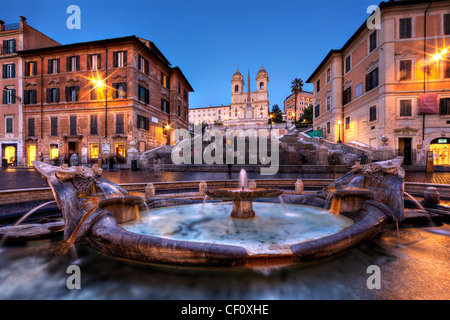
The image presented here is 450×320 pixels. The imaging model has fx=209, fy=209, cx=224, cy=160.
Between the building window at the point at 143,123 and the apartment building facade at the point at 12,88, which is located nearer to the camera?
the building window at the point at 143,123

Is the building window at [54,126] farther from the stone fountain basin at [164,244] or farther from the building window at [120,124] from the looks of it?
the stone fountain basin at [164,244]

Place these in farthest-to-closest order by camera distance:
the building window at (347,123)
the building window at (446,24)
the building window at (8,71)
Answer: the building window at (8,71) < the building window at (347,123) < the building window at (446,24)

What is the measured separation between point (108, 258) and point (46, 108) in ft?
113

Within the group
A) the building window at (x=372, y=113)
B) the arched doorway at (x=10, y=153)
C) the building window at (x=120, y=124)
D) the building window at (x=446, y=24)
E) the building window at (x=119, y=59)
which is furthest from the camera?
the arched doorway at (x=10, y=153)

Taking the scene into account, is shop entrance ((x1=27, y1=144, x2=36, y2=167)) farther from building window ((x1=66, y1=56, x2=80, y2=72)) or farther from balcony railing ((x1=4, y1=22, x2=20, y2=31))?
balcony railing ((x1=4, y1=22, x2=20, y2=31))

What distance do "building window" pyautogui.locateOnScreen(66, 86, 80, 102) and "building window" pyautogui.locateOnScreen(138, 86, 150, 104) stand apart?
26.5 ft

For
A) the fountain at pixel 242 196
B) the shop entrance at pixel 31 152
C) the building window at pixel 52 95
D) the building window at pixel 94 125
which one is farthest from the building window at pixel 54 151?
the fountain at pixel 242 196

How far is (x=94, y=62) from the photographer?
2716cm

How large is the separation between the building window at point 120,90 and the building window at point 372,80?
93.3 ft

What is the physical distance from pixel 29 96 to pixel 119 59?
14.1 metres

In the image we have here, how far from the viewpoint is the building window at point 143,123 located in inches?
1075

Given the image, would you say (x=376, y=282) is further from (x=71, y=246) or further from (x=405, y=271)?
(x=71, y=246)

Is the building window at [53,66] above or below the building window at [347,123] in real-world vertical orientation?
above
